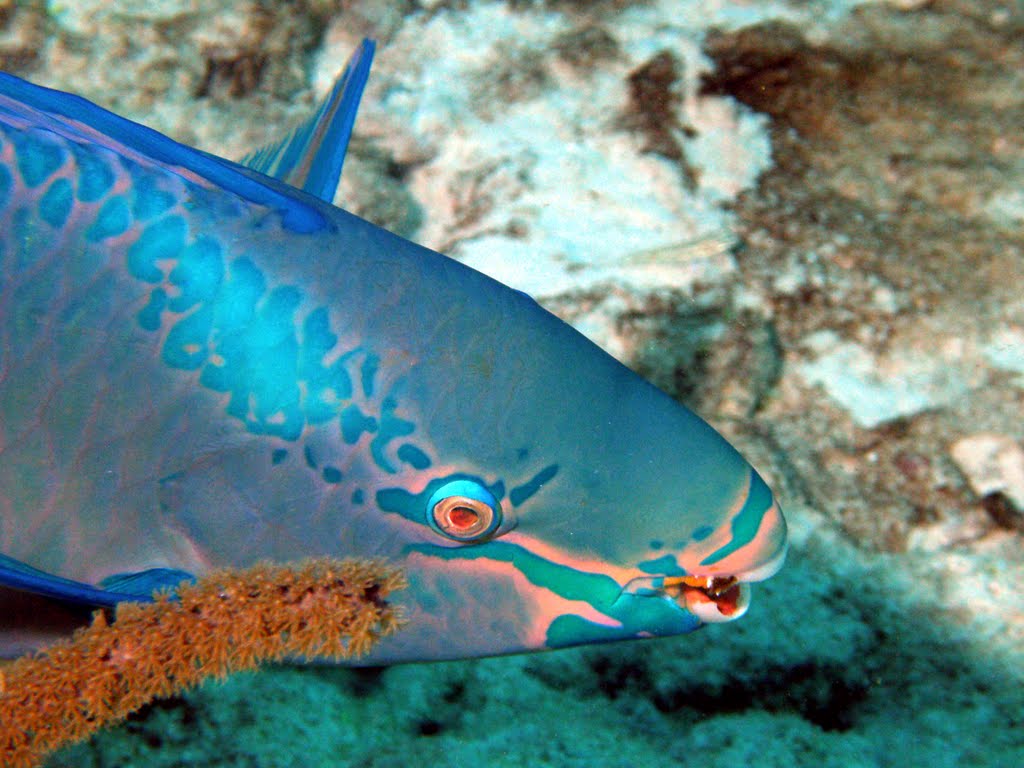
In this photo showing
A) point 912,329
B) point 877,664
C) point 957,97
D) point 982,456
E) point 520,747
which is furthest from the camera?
point 957,97

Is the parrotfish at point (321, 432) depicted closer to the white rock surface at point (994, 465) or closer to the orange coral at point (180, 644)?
the orange coral at point (180, 644)

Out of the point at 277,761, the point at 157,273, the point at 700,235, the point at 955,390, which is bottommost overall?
the point at 277,761

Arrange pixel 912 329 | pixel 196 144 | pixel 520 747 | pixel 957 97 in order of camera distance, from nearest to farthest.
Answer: pixel 520 747
pixel 912 329
pixel 957 97
pixel 196 144

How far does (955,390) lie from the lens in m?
2.70

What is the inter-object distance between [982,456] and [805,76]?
1611 mm

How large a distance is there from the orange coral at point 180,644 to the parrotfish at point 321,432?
0.59 ft

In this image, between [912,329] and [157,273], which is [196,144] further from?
[912,329]

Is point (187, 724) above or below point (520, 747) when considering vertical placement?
above

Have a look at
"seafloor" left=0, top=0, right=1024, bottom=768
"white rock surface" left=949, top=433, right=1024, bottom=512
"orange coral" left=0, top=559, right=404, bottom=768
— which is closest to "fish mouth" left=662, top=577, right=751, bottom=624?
"orange coral" left=0, top=559, right=404, bottom=768

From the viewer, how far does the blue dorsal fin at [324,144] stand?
7.27 feet

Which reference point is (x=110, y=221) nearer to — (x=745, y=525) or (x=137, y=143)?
(x=137, y=143)

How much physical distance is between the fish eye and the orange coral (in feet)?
0.55

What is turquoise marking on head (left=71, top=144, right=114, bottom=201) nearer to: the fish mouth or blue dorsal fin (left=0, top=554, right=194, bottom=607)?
blue dorsal fin (left=0, top=554, right=194, bottom=607)

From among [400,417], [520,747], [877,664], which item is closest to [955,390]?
[877,664]
